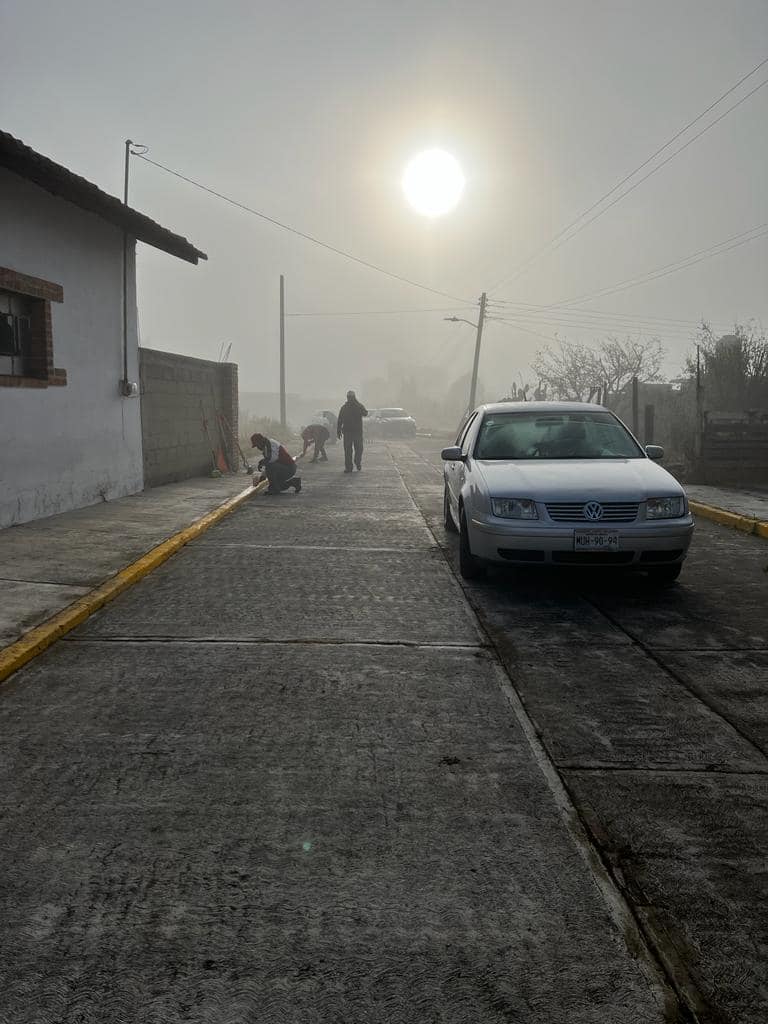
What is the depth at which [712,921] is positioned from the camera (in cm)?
261

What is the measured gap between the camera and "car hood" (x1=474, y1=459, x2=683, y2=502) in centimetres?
687

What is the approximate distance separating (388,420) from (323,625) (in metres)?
40.7

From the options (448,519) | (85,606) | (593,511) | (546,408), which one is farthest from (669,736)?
(448,519)

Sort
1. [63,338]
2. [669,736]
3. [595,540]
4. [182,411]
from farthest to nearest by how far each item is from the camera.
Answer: [182,411] < [63,338] < [595,540] < [669,736]

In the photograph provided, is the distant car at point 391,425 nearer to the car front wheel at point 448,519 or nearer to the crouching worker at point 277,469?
the crouching worker at point 277,469

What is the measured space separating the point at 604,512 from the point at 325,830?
4257 millimetres

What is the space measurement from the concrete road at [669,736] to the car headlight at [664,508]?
2.20ft

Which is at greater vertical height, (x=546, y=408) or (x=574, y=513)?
(x=546, y=408)

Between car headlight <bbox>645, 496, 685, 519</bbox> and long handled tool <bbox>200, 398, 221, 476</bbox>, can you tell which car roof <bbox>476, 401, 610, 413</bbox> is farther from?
long handled tool <bbox>200, 398, 221, 476</bbox>

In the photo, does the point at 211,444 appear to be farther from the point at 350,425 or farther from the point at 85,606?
the point at 85,606

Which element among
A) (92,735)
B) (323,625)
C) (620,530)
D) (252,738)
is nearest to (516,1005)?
(252,738)

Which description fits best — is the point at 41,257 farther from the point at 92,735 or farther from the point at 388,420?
the point at 388,420

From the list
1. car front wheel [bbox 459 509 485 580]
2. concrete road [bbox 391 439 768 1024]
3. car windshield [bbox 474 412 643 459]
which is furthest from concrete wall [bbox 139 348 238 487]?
concrete road [bbox 391 439 768 1024]

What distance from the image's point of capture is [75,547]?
346 inches
